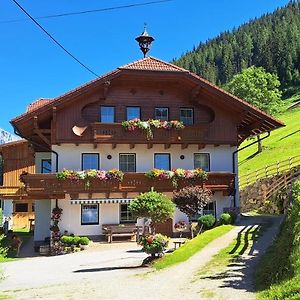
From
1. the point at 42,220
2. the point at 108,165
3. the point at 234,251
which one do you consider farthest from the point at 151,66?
the point at 234,251

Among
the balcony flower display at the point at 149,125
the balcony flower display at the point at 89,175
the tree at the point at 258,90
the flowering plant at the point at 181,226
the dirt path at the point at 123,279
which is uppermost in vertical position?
the tree at the point at 258,90

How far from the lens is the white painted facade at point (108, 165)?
29.4m

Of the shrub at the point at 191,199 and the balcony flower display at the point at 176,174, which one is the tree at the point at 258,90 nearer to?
the balcony flower display at the point at 176,174

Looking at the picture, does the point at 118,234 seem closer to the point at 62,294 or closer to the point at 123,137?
the point at 123,137

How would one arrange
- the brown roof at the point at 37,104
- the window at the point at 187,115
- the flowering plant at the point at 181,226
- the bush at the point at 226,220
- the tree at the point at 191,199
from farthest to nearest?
the brown roof at the point at 37,104
the window at the point at 187,115
the flowering plant at the point at 181,226
the bush at the point at 226,220
the tree at the point at 191,199

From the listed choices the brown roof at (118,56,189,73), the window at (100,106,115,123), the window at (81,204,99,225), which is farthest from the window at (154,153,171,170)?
the brown roof at (118,56,189,73)

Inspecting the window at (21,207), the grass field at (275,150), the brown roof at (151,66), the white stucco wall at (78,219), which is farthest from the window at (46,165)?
the grass field at (275,150)

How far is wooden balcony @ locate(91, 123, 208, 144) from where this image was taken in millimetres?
29219

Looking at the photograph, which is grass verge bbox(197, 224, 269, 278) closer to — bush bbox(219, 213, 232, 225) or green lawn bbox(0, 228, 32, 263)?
bush bbox(219, 213, 232, 225)

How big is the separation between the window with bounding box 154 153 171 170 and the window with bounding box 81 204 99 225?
15.8 feet

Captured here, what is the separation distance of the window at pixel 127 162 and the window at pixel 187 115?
4265 mm

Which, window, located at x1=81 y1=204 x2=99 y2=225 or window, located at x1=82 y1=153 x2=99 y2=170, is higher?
window, located at x1=82 y1=153 x2=99 y2=170

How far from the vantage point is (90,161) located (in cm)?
3028

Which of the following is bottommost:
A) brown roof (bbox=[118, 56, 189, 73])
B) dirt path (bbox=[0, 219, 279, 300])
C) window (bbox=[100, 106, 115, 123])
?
dirt path (bbox=[0, 219, 279, 300])
